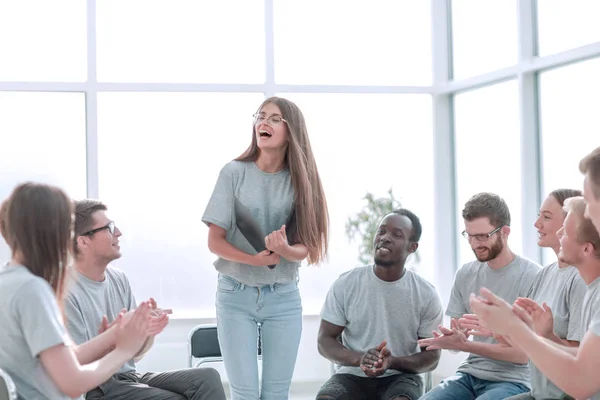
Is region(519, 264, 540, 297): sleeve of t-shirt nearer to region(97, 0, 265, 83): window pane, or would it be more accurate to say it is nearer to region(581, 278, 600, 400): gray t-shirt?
region(581, 278, 600, 400): gray t-shirt

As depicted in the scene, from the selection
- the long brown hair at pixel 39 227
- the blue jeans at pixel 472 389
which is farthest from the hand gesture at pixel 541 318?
the long brown hair at pixel 39 227

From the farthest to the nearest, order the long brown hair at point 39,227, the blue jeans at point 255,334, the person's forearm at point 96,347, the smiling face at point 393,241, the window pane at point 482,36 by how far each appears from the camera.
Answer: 1. the window pane at point 482,36
2. the smiling face at point 393,241
3. the blue jeans at point 255,334
4. the person's forearm at point 96,347
5. the long brown hair at point 39,227

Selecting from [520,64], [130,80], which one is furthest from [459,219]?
[130,80]

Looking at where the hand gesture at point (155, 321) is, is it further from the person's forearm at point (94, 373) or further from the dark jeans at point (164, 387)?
the dark jeans at point (164, 387)

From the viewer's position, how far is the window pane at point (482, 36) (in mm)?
5086

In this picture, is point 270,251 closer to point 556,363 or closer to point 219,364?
point 556,363

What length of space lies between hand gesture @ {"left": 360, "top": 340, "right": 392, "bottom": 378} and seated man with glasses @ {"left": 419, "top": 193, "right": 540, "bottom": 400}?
0.18 m

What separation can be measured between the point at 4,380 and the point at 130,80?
392cm

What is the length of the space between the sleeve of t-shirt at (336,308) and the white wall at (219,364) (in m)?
1.84

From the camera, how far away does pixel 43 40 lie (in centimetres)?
562

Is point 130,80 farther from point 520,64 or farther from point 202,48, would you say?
point 520,64

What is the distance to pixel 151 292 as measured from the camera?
5797 millimetres

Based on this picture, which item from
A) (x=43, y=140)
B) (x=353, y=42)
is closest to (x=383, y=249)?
(x=353, y=42)

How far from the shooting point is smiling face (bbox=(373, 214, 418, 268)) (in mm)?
3957
